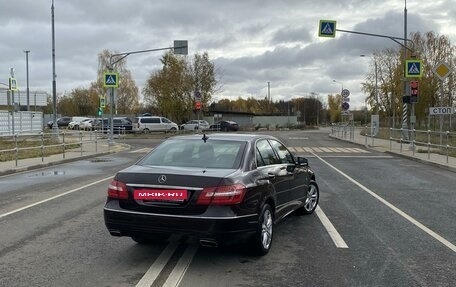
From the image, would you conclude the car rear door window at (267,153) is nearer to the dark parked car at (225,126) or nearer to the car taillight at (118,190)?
the car taillight at (118,190)

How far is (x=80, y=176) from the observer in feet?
49.7

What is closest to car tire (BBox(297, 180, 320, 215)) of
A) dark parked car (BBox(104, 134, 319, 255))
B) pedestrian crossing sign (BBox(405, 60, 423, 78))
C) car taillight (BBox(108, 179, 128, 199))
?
dark parked car (BBox(104, 134, 319, 255))

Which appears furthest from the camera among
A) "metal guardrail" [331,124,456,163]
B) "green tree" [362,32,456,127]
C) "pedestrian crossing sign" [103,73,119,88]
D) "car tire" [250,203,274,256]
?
"green tree" [362,32,456,127]

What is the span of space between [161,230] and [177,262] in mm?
513

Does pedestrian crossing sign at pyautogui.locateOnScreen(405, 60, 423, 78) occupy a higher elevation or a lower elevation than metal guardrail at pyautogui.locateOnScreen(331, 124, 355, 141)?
higher

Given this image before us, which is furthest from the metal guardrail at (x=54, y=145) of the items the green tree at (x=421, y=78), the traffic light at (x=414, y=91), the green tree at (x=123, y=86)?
the green tree at (x=123, y=86)

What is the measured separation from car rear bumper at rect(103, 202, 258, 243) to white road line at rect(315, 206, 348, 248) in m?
1.60

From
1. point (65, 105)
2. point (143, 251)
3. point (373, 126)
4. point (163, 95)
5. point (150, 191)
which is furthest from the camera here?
point (65, 105)

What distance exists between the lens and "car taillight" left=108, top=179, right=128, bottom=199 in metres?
5.80

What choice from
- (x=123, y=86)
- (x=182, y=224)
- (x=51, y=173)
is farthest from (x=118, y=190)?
(x=123, y=86)

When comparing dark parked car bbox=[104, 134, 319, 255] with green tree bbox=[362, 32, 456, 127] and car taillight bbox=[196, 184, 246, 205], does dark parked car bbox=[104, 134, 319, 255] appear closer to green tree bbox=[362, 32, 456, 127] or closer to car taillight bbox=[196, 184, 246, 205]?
car taillight bbox=[196, 184, 246, 205]

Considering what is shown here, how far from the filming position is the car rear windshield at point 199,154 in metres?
6.18

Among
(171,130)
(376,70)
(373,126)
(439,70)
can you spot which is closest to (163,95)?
(171,130)

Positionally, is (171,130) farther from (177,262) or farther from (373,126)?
(177,262)
